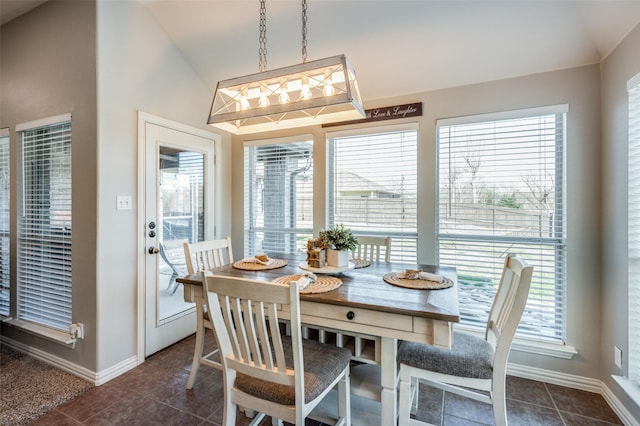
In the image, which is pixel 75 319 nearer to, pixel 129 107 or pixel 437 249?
pixel 129 107

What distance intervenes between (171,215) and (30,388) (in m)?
1.56

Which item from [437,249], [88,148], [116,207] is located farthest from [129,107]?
[437,249]

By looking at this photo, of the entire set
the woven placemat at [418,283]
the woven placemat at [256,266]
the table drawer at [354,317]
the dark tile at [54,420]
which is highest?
the woven placemat at [256,266]

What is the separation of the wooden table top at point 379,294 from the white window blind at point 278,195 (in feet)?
3.88

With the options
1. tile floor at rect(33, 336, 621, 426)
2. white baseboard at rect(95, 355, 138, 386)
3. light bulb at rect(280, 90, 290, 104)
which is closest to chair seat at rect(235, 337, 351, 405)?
tile floor at rect(33, 336, 621, 426)

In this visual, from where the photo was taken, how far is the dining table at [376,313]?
4.45ft

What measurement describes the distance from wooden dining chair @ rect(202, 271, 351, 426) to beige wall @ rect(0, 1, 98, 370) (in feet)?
4.96

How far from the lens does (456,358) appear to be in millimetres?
1522

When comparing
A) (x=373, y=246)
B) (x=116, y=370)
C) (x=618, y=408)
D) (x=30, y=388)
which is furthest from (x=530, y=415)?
(x=30, y=388)

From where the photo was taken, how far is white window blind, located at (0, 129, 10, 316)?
9.38ft

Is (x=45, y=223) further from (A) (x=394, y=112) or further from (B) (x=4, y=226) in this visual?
(A) (x=394, y=112)

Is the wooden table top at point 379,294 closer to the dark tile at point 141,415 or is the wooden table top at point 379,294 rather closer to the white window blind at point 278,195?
the dark tile at point 141,415

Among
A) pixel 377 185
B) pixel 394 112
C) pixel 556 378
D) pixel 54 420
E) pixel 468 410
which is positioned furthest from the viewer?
pixel 377 185

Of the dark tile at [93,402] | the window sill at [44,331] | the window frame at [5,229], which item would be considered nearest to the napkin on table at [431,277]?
the dark tile at [93,402]
